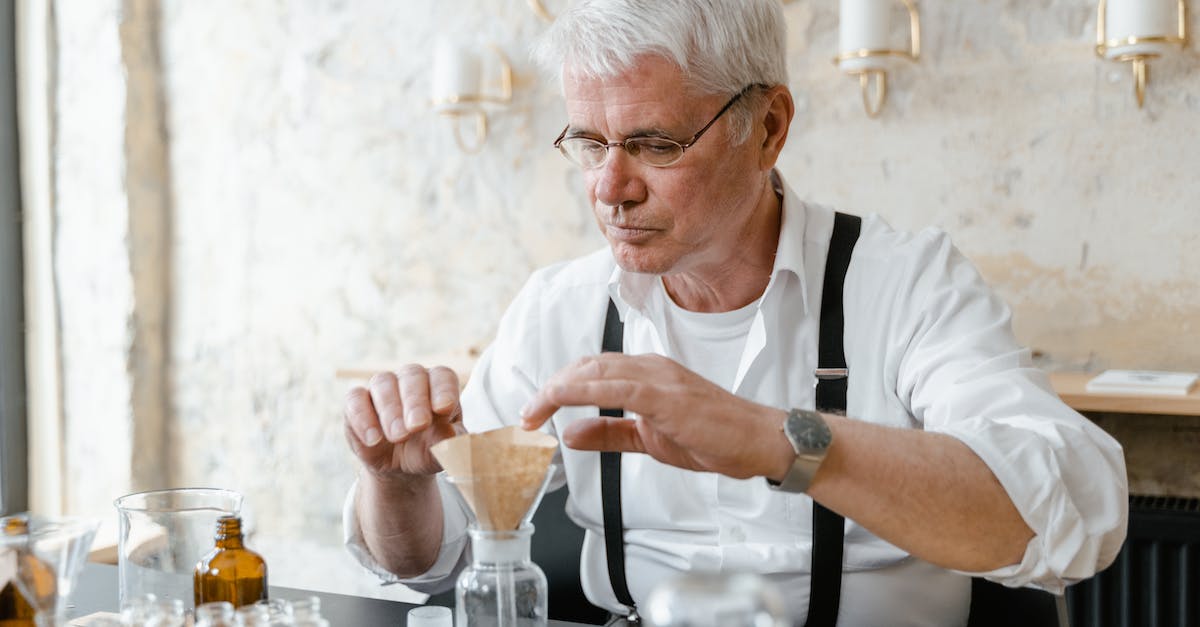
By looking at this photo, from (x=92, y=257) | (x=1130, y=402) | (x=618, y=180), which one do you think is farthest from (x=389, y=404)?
(x=92, y=257)

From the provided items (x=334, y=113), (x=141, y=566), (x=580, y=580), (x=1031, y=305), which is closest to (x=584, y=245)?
(x=334, y=113)

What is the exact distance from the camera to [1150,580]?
2377 millimetres

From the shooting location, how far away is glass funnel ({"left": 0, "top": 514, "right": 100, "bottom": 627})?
1035mm

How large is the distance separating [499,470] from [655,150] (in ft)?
2.23

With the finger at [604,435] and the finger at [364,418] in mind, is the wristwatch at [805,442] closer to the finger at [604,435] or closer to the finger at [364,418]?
the finger at [604,435]

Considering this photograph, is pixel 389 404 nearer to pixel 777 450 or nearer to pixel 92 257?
pixel 777 450

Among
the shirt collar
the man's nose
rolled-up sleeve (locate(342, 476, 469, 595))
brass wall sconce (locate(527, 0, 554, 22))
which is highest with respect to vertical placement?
brass wall sconce (locate(527, 0, 554, 22))

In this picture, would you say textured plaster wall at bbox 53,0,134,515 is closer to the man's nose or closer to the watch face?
the man's nose

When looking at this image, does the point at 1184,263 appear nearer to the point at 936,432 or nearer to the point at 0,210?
the point at 936,432

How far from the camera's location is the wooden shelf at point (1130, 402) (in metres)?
2.17

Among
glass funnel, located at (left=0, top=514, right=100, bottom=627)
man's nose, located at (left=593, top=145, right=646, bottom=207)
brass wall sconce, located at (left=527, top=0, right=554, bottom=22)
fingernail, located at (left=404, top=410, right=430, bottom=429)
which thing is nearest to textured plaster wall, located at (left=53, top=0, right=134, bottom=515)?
brass wall sconce, located at (left=527, top=0, right=554, bottom=22)

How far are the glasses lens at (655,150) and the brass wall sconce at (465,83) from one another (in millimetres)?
1602

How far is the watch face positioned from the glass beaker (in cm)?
59

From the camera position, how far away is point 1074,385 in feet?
7.75
